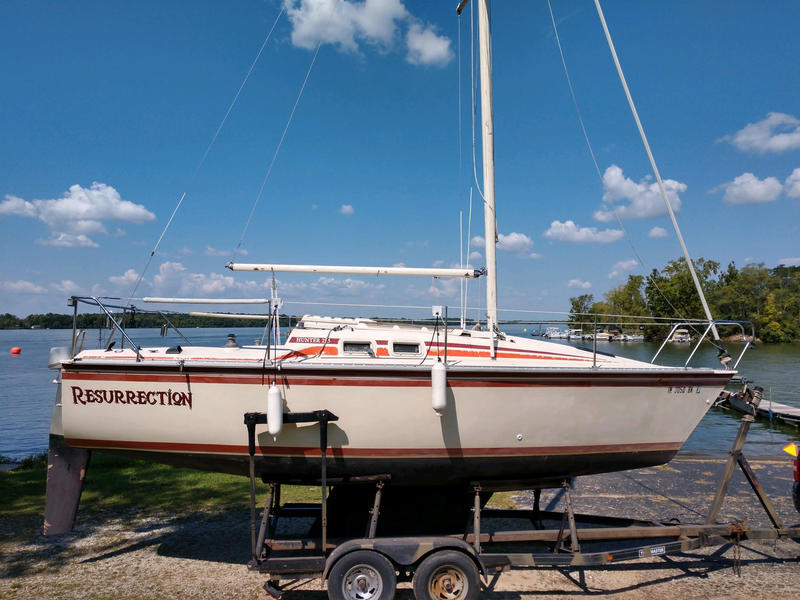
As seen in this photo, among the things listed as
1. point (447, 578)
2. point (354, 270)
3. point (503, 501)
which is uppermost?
point (354, 270)

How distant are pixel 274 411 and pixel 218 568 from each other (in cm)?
230

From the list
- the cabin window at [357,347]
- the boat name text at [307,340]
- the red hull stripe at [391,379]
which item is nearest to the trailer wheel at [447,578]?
the red hull stripe at [391,379]

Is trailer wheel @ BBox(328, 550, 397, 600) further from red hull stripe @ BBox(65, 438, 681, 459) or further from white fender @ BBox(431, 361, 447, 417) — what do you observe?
white fender @ BBox(431, 361, 447, 417)

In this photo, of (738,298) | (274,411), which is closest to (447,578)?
(274,411)

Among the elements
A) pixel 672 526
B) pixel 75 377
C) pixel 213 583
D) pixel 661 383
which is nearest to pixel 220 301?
pixel 75 377

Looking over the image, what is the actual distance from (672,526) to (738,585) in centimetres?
76

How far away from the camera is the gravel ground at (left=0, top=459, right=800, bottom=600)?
5195mm

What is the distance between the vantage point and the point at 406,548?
477 centimetres

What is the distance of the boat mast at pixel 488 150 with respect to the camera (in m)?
6.76

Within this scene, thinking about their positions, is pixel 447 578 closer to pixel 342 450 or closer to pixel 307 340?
pixel 342 450

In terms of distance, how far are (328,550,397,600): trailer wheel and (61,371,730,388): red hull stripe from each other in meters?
1.52

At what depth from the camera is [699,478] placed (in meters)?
9.52

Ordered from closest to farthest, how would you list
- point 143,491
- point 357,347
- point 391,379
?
point 391,379 → point 357,347 → point 143,491

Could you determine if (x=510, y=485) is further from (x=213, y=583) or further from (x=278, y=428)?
(x=213, y=583)
